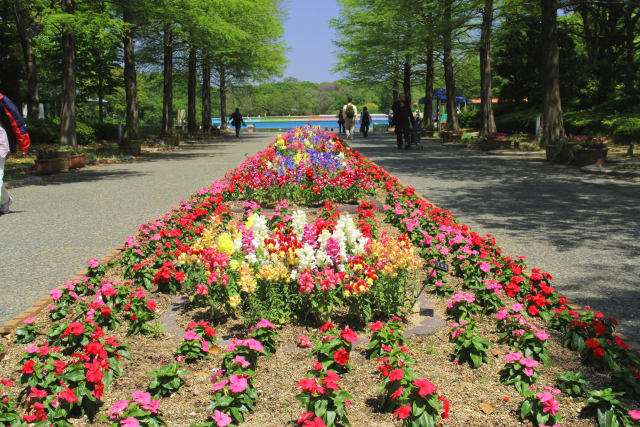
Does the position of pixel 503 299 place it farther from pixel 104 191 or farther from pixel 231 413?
pixel 104 191

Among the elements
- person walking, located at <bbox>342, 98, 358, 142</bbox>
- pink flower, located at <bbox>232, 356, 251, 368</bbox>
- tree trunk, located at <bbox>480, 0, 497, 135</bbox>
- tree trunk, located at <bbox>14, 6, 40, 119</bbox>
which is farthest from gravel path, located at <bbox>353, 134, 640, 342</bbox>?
tree trunk, located at <bbox>14, 6, 40, 119</bbox>

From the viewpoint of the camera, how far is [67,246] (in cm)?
653

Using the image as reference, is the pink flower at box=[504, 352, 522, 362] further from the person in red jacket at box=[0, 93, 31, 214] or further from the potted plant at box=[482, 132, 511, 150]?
the potted plant at box=[482, 132, 511, 150]

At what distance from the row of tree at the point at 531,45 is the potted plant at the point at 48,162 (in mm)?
13527

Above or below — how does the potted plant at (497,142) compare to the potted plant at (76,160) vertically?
above

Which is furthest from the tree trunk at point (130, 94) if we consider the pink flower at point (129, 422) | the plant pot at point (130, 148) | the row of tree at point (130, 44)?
the pink flower at point (129, 422)

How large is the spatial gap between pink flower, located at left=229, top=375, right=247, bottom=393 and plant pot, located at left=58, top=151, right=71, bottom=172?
14.0 meters

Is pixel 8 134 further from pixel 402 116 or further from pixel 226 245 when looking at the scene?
pixel 402 116

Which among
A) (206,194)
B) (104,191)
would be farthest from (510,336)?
(104,191)

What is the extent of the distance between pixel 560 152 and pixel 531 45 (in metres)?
13.8

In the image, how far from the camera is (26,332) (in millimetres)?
3709

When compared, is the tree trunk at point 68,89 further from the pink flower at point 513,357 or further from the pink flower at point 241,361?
the pink flower at point 513,357

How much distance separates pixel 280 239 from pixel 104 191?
7.67 metres

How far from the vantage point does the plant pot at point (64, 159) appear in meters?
15.2
